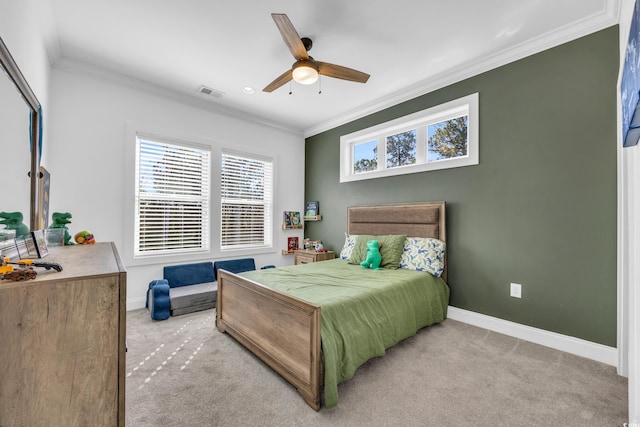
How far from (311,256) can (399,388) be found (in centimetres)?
254

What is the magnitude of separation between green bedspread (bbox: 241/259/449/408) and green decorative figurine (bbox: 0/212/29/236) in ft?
4.90

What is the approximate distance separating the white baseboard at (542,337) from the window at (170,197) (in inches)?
135

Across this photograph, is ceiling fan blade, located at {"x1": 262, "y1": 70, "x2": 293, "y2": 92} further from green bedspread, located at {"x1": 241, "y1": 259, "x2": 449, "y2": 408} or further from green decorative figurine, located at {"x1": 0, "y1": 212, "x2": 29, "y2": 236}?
green decorative figurine, located at {"x1": 0, "y1": 212, "x2": 29, "y2": 236}

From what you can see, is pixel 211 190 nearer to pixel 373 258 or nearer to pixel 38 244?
pixel 373 258

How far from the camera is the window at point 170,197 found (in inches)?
135

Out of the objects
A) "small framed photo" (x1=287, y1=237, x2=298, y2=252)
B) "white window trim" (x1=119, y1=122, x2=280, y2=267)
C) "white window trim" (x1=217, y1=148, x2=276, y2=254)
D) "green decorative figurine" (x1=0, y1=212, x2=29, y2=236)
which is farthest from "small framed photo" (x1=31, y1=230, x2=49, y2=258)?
"small framed photo" (x1=287, y1=237, x2=298, y2=252)

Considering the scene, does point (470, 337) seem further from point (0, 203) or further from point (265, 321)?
point (0, 203)

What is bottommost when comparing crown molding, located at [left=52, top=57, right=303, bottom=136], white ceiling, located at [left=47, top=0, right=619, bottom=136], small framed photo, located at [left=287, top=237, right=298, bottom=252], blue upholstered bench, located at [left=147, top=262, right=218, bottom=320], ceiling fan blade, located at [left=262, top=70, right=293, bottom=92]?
blue upholstered bench, located at [left=147, top=262, right=218, bottom=320]

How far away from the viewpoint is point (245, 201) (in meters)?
4.40

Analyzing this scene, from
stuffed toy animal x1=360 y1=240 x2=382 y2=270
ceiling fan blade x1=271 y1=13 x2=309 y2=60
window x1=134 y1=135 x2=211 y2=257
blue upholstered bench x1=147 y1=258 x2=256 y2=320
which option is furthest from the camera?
window x1=134 y1=135 x2=211 y2=257

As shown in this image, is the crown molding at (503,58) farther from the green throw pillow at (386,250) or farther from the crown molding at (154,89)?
the green throw pillow at (386,250)

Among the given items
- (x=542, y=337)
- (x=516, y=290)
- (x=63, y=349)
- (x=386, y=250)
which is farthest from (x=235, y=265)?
(x=542, y=337)

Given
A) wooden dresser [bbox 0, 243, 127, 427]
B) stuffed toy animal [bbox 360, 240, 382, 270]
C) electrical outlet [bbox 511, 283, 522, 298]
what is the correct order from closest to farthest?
wooden dresser [bbox 0, 243, 127, 427] < electrical outlet [bbox 511, 283, 522, 298] < stuffed toy animal [bbox 360, 240, 382, 270]

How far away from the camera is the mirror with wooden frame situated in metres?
1.24
